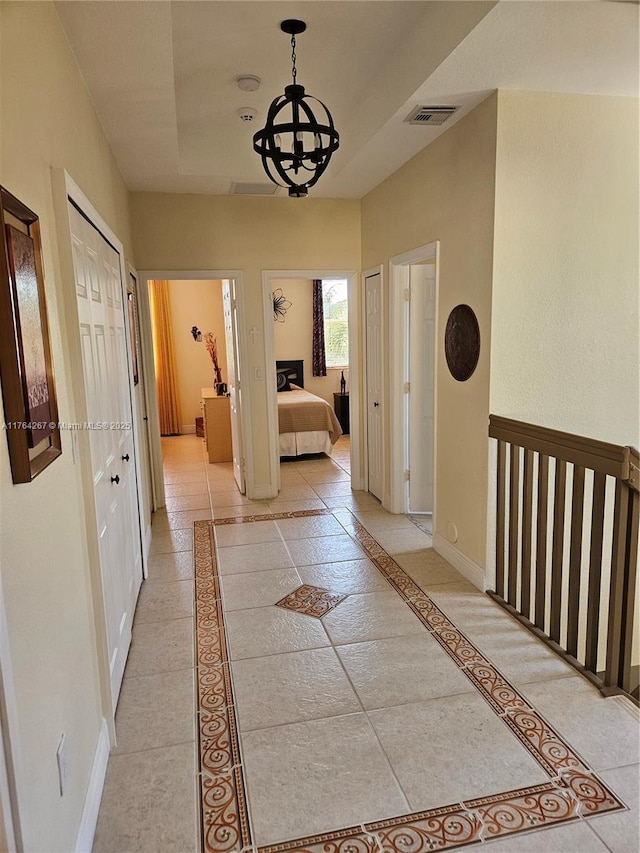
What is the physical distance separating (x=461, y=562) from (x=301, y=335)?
6.07 m

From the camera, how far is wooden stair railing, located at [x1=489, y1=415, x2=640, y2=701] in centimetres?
232

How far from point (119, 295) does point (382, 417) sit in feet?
8.23

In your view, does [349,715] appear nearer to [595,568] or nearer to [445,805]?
[445,805]

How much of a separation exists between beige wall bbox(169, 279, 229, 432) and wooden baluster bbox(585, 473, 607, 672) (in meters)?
7.02

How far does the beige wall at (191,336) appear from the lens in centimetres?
868

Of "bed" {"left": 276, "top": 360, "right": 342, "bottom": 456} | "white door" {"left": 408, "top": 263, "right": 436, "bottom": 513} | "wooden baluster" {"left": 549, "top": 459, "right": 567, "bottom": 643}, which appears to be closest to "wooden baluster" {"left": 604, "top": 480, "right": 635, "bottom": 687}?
"wooden baluster" {"left": 549, "top": 459, "right": 567, "bottom": 643}

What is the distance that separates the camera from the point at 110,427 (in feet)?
8.98

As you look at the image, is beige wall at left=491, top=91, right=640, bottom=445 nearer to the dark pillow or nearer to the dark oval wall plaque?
the dark oval wall plaque

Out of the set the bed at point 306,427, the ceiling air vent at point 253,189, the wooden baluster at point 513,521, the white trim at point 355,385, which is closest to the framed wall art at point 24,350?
the wooden baluster at point 513,521

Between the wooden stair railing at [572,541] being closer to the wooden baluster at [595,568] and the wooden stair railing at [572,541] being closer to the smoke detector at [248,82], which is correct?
the wooden baluster at [595,568]

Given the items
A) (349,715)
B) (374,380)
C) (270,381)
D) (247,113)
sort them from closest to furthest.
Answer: (349,715) < (247,113) < (374,380) < (270,381)

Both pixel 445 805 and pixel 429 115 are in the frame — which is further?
pixel 429 115

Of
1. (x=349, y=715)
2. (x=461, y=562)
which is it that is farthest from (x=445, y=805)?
(x=461, y=562)

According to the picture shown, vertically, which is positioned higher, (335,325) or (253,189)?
(253,189)
